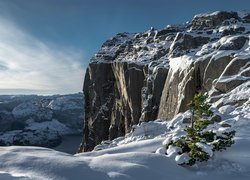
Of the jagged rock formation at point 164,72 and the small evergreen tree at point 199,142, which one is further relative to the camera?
the jagged rock formation at point 164,72

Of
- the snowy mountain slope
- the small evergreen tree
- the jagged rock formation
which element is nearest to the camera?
the snowy mountain slope

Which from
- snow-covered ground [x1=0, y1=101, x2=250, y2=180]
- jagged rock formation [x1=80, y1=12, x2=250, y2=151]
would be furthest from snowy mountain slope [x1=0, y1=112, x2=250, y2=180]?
jagged rock formation [x1=80, y1=12, x2=250, y2=151]

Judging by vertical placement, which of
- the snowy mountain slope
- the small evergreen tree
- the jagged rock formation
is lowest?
the snowy mountain slope

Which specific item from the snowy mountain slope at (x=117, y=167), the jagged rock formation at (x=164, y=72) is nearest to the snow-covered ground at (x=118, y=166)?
the snowy mountain slope at (x=117, y=167)

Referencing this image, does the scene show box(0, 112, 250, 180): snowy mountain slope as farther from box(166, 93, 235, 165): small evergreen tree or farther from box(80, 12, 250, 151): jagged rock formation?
box(80, 12, 250, 151): jagged rock formation

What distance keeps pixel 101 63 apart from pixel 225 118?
8362 centimetres

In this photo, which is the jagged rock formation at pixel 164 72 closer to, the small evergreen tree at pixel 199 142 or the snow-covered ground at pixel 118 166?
the small evergreen tree at pixel 199 142

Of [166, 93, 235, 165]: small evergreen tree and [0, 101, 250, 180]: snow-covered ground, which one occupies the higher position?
[166, 93, 235, 165]: small evergreen tree

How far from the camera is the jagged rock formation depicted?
45.8 m

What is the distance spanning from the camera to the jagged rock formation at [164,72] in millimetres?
45781

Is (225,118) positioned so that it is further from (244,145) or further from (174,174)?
(174,174)

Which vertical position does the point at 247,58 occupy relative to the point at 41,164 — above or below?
above

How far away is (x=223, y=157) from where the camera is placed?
58.3 ft

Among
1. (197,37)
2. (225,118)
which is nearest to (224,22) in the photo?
(197,37)
